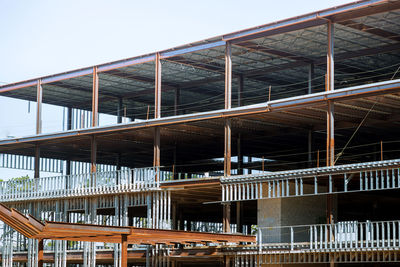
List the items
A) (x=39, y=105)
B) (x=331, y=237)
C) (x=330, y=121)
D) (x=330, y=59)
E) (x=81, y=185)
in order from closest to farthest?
(x=331, y=237), (x=330, y=121), (x=330, y=59), (x=81, y=185), (x=39, y=105)

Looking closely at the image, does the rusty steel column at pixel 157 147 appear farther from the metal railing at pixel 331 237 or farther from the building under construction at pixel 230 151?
the metal railing at pixel 331 237

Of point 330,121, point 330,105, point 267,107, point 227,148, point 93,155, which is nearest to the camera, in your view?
point 330,121

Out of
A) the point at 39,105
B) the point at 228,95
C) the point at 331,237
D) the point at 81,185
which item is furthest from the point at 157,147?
the point at 331,237

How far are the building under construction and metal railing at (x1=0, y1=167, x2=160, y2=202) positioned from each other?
0.25 ft

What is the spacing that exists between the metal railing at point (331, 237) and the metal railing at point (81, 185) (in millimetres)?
6779

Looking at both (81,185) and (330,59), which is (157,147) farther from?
(330,59)

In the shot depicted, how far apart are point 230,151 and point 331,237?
A: 7642 mm

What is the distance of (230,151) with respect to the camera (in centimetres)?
3553

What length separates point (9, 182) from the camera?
43438mm

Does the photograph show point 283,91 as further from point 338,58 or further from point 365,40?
point 365,40

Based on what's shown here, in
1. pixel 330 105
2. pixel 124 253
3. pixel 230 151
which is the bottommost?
pixel 124 253

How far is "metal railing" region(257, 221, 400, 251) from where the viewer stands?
92.9 ft

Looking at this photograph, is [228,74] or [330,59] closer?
[330,59]

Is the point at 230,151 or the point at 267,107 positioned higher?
the point at 267,107
